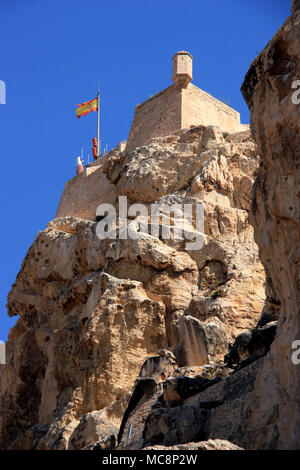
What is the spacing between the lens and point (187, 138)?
30.4 m

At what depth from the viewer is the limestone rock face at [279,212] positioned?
13500mm

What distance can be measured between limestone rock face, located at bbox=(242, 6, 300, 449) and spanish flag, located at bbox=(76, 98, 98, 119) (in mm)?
29614

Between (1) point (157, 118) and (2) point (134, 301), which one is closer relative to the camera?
(2) point (134, 301)

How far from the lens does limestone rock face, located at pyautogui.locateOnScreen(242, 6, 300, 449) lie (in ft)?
44.3

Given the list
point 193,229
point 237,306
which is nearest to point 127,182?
point 193,229

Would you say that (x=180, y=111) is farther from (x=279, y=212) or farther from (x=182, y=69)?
(x=279, y=212)

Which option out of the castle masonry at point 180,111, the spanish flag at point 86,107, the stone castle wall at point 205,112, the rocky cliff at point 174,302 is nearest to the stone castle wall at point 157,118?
the castle masonry at point 180,111

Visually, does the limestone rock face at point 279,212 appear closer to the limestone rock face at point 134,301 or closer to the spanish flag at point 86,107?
the limestone rock face at point 134,301

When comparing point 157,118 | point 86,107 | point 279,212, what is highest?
point 86,107

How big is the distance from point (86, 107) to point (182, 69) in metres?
12.4

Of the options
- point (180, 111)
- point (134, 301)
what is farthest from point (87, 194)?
point (134, 301)

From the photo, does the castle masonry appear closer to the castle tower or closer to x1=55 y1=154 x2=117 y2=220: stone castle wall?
the castle tower

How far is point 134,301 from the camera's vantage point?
22.8 metres
